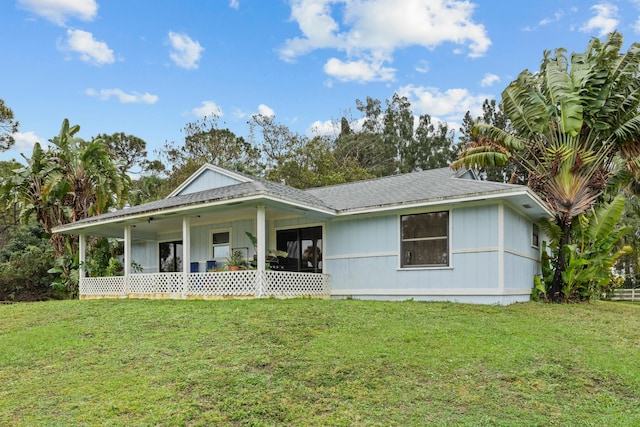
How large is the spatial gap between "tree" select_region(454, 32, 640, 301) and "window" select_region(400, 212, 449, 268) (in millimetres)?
3178

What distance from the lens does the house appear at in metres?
12.1

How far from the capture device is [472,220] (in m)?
12.2

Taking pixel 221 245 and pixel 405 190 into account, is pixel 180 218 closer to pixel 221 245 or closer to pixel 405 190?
pixel 221 245

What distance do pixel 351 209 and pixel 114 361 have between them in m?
8.03

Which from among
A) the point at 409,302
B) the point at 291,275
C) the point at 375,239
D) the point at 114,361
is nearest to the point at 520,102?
the point at 375,239

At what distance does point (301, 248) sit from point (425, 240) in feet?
13.7

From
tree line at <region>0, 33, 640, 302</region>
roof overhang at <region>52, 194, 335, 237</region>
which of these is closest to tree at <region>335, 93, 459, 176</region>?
tree line at <region>0, 33, 640, 302</region>

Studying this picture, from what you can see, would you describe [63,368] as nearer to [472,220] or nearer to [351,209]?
[351,209]

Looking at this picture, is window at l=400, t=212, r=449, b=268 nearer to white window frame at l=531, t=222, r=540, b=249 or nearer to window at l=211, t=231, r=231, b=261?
white window frame at l=531, t=222, r=540, b=249

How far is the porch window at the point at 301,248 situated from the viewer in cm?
1504

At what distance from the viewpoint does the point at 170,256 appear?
19172 millimetres

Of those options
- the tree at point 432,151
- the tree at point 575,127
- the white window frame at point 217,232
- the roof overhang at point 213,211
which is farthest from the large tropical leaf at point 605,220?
the tree at point 432,151

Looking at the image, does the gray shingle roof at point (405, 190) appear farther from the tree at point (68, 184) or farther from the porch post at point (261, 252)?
the tree at point (68, 184)

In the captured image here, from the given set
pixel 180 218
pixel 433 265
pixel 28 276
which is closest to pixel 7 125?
pixel 28 276
